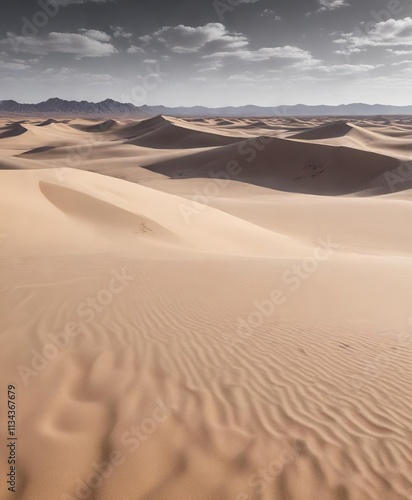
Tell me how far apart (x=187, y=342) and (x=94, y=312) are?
1420 millimetres

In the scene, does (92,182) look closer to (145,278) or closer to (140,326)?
(145,278)

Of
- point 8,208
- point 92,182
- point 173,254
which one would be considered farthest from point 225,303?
point 92,182

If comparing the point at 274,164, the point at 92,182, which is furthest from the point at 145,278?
the point at 274,164

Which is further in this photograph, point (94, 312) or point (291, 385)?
point (94, 312)

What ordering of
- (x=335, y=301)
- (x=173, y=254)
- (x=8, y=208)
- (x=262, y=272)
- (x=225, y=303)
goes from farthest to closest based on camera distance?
1. (x=8, y=208)
2. (x=173, y=254)
3. (x=262, y=272)
4. (x=335, y=301)
5. (x=225, y=303)

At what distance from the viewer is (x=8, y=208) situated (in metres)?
9.21

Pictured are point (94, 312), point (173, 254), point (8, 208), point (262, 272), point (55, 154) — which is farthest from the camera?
point (55, 154)

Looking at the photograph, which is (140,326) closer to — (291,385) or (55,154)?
(291,385)

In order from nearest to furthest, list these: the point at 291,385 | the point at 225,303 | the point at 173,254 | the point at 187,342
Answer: the point at 291,385 < the point at 187,342 < the point at 225,303 < the point at 173,254

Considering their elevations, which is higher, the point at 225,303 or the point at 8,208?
the point at 8,208

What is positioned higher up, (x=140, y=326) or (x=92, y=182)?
(x=92, y=182)

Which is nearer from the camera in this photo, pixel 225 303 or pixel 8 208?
pixel 225 303

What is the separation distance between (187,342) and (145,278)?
2238 millimetres

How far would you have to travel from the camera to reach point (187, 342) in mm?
4305
